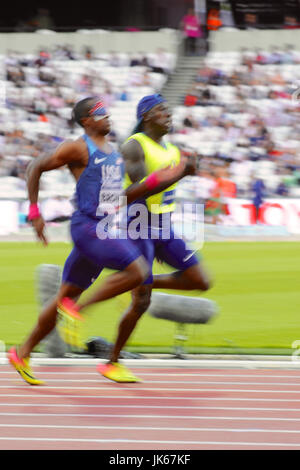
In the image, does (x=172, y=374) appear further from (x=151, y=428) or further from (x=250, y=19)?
(x=250, y=19)

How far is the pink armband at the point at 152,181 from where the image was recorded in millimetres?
6816

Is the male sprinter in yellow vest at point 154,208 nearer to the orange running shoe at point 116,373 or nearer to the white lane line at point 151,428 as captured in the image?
the orange running shoe at point 116,373

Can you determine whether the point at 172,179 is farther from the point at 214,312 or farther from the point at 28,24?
the point at 28,24

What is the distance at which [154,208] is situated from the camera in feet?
24.5

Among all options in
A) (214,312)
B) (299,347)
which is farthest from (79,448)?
(299,347)

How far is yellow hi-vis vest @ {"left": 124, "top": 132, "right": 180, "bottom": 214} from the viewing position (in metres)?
7.22

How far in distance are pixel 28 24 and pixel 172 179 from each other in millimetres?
29865

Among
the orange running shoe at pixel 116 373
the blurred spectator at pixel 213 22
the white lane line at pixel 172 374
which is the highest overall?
the blurred spectator at pixel 213 22

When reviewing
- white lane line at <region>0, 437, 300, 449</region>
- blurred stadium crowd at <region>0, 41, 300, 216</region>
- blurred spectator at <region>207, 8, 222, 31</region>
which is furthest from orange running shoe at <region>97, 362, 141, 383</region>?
blurred spectator at <region>207, 8, 222, 31</region>

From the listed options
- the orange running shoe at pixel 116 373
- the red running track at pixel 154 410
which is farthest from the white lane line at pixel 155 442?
the orange running shoe at pixel 116 373

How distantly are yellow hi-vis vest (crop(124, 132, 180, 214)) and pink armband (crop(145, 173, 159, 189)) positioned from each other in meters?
0.17

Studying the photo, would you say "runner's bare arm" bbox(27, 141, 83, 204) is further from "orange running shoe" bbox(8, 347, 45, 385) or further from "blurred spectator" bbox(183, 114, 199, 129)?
"blurred spectator" bbox(183, 114, 199, 129)

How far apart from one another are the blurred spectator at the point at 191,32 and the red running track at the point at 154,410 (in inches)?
1000

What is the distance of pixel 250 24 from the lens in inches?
1302
